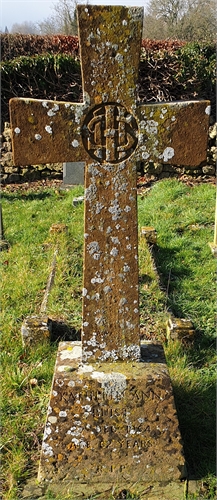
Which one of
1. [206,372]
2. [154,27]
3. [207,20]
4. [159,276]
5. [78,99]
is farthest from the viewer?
[154,27]

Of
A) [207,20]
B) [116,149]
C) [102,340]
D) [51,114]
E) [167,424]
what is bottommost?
[167,424]

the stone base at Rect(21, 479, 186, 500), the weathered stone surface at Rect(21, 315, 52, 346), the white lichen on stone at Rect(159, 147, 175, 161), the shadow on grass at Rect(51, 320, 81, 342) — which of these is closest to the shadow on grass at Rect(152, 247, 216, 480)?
the stone base at Rect(21, 479, 186, 500)

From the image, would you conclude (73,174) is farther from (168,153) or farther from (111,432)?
(111,432)

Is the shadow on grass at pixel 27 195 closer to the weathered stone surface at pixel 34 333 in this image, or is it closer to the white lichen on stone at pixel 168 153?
the weathered stone surface at pixel 34 333

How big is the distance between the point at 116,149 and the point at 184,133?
1.27 feet

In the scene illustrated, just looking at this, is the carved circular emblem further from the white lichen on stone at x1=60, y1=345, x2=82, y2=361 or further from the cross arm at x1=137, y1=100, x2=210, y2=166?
the white lichen on stone at x1=60, y1=345, x2=82, y2=361

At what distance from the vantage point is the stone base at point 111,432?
265 centimetres

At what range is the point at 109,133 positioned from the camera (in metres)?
2.58

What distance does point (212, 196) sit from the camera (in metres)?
8.62

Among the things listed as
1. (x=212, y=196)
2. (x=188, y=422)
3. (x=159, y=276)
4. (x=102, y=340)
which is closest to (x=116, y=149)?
(x=102, y=340)

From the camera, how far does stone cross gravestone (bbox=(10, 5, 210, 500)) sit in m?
2.59

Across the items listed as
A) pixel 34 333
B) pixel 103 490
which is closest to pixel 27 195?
pixel 34 333

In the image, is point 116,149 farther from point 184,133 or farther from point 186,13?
point 186,13

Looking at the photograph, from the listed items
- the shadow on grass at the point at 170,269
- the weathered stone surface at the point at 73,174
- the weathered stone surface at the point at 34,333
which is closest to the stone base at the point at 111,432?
the weathered stone surface at the point at 34,333
